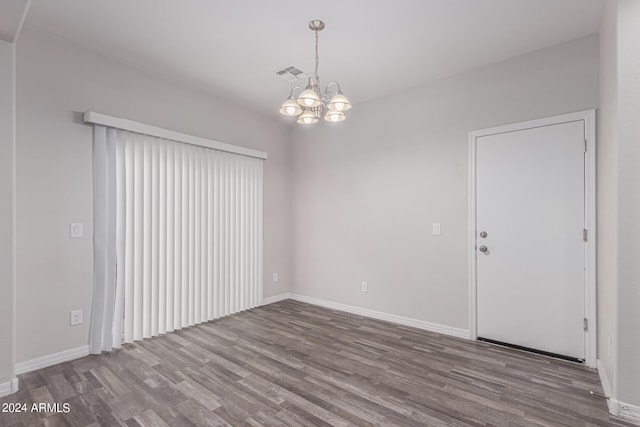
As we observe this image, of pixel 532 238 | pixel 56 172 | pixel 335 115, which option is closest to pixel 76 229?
pixel 56 172

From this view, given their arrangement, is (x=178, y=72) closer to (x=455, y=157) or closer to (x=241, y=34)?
(x=241, y=34)

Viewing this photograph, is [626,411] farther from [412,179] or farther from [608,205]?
[412,179]

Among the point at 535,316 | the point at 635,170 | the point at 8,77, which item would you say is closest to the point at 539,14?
the point at 635,170

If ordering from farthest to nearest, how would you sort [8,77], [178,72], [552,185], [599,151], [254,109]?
[254,109] < [178,72] < [552,185] < [599,151] < [8,77]

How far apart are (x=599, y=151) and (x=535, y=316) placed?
159 centimetres

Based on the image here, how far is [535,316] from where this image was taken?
9.61 ft

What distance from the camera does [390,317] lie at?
3.88 m

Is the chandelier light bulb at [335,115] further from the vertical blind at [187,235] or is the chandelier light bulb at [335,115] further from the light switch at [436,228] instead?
the vertical blind at [187,235]

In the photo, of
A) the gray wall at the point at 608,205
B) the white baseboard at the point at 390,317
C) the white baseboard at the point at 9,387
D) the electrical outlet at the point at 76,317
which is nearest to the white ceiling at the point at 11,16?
the electrical outlet at the point at 76,317

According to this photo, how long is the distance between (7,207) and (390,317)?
3.85 metres

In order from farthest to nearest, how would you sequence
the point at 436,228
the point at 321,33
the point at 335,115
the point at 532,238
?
the point at 436,228 → the point at 532,238 → the point at 321,33 → the point at 335,115

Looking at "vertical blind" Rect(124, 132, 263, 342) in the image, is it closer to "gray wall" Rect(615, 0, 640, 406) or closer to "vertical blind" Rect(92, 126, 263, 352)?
"vertical blind" Rect(92, 126, 263, 352)

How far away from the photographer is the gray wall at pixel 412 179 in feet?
9.71

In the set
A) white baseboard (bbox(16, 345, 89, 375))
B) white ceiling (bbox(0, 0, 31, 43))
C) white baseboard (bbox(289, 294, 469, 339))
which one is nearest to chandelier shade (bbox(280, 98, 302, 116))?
white ceiling (bbox(0, 0, 31, 43))
